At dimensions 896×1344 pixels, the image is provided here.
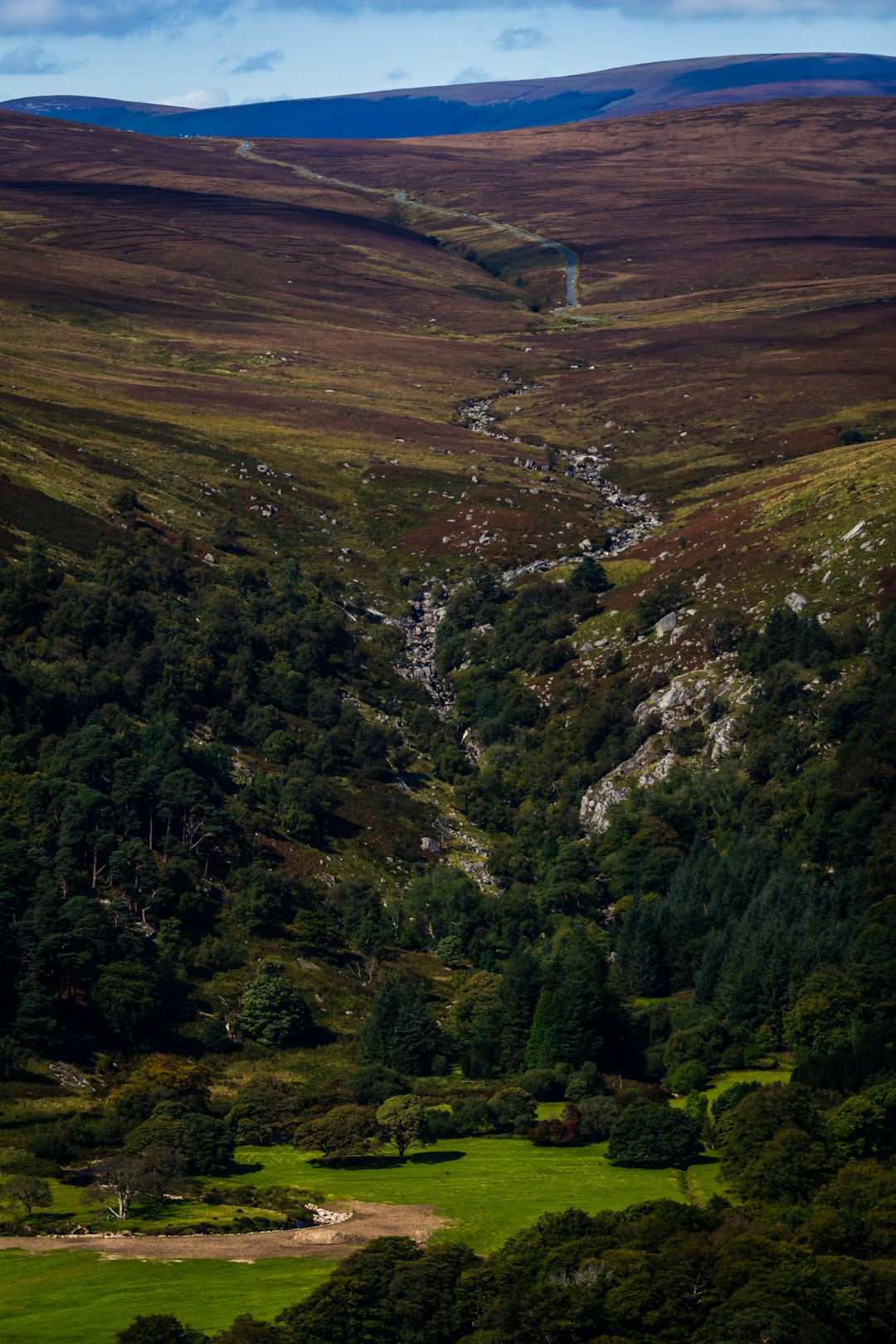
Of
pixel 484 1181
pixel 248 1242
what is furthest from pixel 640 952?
pixel 248 1242

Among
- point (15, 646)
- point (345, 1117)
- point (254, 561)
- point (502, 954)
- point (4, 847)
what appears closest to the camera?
point (345, 1117)

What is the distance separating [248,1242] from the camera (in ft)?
186

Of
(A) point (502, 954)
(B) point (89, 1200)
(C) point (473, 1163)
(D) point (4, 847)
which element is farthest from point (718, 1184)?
(D) point (4, 847)

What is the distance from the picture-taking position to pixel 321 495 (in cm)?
18225

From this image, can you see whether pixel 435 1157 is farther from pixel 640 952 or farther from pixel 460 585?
pixel 460 585

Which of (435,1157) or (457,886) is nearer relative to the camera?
(435,1157)

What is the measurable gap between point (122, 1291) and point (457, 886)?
62.1 m

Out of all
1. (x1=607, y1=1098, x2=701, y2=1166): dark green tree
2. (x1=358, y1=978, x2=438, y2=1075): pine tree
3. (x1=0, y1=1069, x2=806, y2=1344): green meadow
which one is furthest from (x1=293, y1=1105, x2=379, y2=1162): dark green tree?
(x1=607, y1=1098, x2=701, y2=1166): dark green tree

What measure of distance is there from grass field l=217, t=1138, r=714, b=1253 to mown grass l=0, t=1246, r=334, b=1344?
Result: 9361 millimetres

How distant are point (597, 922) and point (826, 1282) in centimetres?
6241

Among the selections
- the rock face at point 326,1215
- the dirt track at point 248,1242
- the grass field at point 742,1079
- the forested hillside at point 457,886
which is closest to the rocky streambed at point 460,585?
the forested hillside at point 457,886

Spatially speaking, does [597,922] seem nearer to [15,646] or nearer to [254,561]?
[15,646]

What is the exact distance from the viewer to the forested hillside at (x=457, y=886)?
188ft

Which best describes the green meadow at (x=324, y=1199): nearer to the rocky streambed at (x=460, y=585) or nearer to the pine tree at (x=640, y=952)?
the pine tree at (x=640, y=952)
